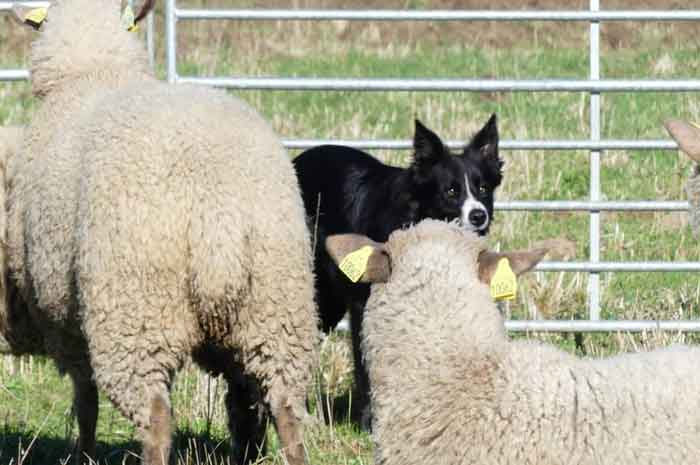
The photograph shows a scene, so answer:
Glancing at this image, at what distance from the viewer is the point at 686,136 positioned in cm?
434

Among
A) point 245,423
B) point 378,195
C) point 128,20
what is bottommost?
point 245,423

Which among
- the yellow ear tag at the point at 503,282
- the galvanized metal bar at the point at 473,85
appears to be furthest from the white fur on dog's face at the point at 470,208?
the yellow ear tag at the point at 503,282

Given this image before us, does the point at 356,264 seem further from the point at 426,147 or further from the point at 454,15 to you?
the point at 454,15

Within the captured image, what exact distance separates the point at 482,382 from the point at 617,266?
366 cm

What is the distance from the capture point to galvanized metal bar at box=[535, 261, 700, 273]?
7.13 m

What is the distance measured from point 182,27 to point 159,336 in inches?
534

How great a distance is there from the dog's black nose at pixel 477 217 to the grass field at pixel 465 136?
508 mm

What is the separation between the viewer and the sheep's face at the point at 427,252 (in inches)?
151

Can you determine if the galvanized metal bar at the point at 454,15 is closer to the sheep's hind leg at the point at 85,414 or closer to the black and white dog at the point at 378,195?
the black and white dog at the point at 378,195

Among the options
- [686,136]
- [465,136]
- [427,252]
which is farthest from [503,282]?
[465,136]

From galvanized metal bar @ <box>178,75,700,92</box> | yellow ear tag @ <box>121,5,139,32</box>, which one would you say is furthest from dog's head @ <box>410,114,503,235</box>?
yellow ear tag @ <box>121,5,139,32</box>

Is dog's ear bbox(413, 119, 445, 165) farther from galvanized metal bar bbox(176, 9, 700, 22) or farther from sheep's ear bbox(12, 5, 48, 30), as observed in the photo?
sheep's ear bbox(12, 5, 48, 30)

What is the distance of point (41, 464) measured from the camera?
18.4 feet

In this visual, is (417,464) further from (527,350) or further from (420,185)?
(420,185)
